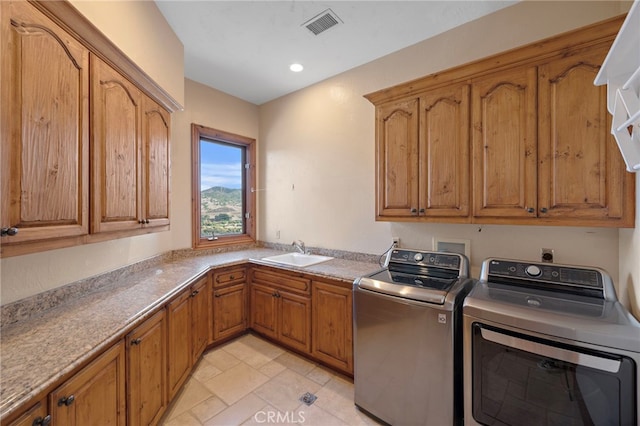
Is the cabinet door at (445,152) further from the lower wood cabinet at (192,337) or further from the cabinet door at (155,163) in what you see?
the cabinet door at (155,163)

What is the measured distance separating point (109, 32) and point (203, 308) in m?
2.17

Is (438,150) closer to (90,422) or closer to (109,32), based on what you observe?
(109,32)

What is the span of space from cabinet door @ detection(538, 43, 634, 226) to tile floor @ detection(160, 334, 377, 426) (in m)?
1.87

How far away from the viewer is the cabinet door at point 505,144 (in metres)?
1.65

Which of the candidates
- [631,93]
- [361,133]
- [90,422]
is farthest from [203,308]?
[631,93]

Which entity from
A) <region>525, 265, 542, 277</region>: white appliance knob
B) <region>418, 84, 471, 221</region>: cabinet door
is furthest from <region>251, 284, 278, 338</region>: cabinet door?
<region>525, 265, 542, 277</region>: white appliance knob

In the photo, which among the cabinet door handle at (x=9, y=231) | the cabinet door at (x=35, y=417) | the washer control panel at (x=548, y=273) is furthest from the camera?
the washer control panel at (x=548, y=273)

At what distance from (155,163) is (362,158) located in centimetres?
184

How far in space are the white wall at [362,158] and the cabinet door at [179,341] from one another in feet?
5.06

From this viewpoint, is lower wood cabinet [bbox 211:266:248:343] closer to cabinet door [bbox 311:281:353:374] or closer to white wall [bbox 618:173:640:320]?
cabinet door [bbox 311:281:353:374]

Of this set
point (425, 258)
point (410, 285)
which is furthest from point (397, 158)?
point (410, 285)

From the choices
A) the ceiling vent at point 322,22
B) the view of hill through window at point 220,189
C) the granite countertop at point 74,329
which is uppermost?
the ceiling vent at point 322,22

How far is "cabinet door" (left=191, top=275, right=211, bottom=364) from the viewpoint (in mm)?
2287

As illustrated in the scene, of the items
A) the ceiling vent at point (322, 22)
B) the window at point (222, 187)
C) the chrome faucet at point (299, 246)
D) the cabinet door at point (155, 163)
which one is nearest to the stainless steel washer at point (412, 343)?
the chrome faucet at point (299, 246)
